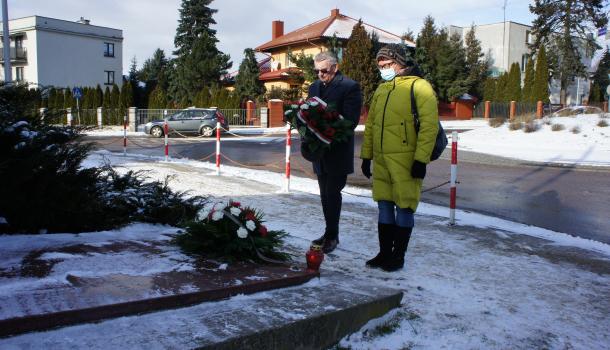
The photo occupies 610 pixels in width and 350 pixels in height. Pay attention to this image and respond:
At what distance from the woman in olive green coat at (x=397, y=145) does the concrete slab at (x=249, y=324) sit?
0.97 metres

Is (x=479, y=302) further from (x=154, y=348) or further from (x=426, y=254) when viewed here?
(x=154, y=348)

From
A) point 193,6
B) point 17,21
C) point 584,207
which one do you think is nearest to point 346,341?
point 584,207

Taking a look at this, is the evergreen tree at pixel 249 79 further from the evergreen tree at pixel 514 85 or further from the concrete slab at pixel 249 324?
the concrete slab at pixel 249 324

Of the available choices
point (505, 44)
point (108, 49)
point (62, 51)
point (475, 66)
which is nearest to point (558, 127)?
point (475, 66)

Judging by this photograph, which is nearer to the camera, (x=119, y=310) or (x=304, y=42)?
(x=119, y=310)

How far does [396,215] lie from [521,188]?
7.43 metres

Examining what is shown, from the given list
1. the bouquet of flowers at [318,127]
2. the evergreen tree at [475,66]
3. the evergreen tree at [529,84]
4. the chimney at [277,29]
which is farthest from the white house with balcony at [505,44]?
the bouquet of flowers at [318,127]

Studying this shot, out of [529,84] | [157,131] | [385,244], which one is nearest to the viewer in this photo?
[385,244]

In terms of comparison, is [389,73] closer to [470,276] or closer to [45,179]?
[470,276]

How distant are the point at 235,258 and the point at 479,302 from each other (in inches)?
69.3

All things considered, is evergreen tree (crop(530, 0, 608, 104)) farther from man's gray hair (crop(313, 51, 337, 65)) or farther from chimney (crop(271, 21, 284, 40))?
man's gray hair (crop(313, 51, 337, 65))

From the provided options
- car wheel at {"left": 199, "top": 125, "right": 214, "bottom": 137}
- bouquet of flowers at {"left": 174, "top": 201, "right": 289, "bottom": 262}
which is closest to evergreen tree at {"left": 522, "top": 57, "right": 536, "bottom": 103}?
car wheel at {"left": 199, "top": 125, "right": 214, "bottom": 137}

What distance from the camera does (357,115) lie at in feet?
16.1

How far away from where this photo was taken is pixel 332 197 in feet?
16.3
